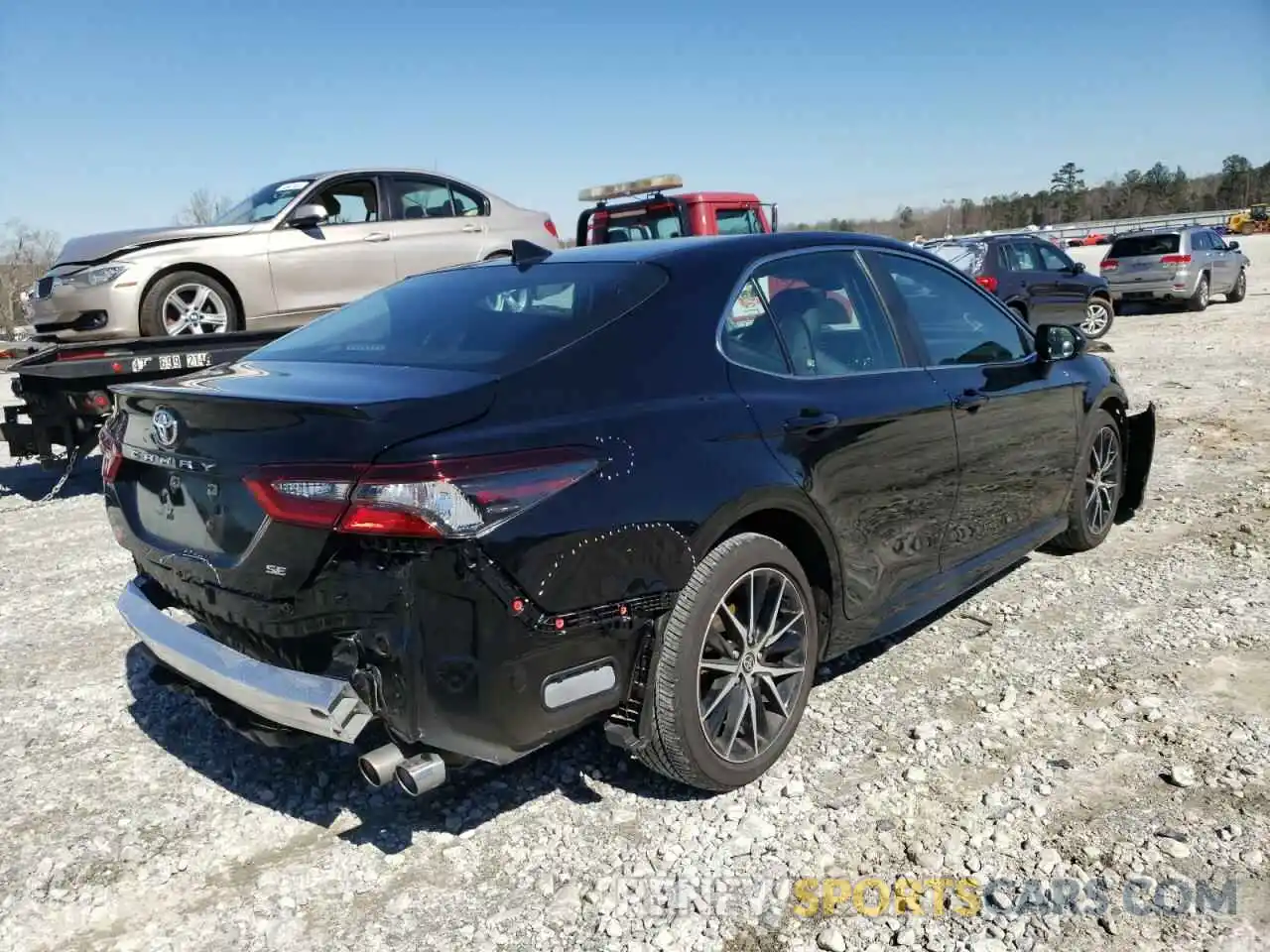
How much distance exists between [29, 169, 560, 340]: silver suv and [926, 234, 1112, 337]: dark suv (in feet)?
21.4

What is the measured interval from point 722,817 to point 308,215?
651cm

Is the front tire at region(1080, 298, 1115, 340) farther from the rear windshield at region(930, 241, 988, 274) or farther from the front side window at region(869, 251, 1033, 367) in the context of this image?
the front side window at region(869, 251, 1033, 367)

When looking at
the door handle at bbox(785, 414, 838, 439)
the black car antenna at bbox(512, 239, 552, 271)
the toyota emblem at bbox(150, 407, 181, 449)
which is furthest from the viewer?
the black car antenna at bbox(512, 239, 552, 271)

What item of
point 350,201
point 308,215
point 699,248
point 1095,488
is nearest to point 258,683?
point 699,248

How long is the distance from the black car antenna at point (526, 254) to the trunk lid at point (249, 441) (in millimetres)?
849

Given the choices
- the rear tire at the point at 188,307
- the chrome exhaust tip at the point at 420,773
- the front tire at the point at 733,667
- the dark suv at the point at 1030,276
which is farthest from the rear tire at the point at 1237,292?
the chrome exhaust tip at the point at 420,773

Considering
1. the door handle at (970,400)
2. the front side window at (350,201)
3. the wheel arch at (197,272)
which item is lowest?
the door handle at (970,400)

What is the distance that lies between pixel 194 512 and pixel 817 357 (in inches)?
78.2

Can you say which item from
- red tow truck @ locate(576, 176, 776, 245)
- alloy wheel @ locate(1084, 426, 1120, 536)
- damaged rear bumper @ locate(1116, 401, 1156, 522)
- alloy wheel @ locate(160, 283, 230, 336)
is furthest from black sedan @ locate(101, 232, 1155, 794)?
red tow truck @ locate(576, 176, 776, 245)

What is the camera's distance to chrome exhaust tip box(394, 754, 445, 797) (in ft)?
7.80

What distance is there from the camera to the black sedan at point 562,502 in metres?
2.33

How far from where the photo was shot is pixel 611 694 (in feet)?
8.50

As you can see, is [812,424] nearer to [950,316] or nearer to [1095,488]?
[950,316]

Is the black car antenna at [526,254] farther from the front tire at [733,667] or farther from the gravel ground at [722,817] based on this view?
the gravel ground at [722,817]
